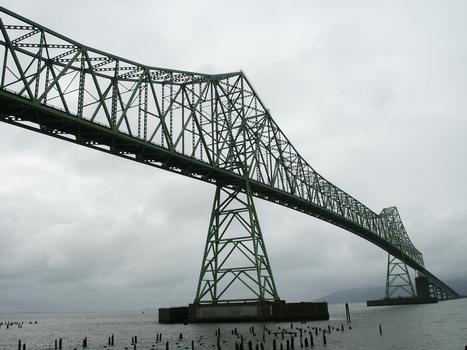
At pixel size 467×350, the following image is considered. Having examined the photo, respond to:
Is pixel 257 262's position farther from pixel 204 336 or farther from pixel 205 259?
pixel 204 336

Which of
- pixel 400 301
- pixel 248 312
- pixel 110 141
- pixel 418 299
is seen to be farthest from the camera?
pixel 418 299

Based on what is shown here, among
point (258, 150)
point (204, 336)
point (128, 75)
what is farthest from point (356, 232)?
point (128, 75)

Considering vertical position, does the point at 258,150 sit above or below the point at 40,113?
above

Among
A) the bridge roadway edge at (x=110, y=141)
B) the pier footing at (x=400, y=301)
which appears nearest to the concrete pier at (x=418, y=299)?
the pier footing at (x=400, y=301)

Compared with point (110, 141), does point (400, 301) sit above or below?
below

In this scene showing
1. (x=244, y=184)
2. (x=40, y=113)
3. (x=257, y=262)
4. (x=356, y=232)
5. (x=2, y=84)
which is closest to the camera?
(x=2, y=84)

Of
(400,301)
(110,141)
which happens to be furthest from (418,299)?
(110,141)

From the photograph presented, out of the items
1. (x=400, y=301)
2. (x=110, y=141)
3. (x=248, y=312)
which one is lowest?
(x=248, y=312)

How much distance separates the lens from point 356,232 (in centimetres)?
10488

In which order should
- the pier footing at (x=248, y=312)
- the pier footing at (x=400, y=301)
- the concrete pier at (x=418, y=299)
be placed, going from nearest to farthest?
the pier footing at (x=248, y=312) < the pier footing at (x=400, y=301) < the concrete pier at (x=418, y=299)

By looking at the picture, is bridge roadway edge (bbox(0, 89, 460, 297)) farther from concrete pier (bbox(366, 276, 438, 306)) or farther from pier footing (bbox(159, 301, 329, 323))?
concrete pier (bbox(366, 276, 438, 306))

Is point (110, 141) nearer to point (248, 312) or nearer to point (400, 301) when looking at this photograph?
point (248, 312)

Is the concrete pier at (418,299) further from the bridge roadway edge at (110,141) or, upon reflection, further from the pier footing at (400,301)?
the bridge roadway edge at (110,141)

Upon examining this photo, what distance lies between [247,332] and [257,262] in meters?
7.36
